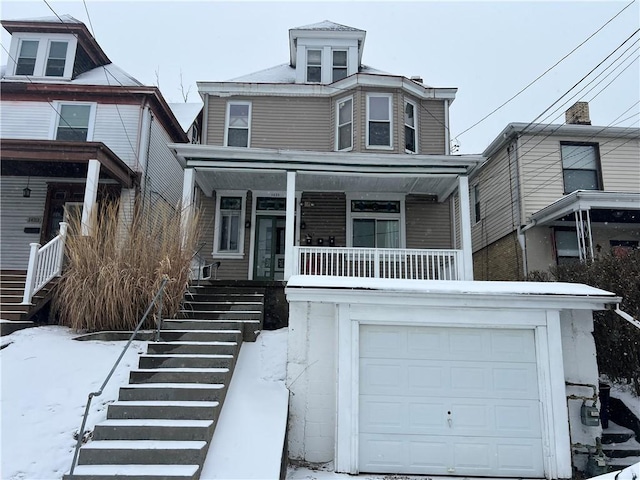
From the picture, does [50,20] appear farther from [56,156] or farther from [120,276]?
[120,276]

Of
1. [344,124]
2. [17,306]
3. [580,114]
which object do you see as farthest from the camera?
[580,114]

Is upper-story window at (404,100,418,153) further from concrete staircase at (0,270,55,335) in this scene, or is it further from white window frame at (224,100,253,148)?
concrete staircase at (0,270,55,335)

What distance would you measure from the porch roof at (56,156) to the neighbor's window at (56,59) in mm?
3619

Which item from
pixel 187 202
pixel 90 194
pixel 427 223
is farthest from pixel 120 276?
pixel 427 223

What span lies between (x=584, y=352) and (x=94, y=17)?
13685mm

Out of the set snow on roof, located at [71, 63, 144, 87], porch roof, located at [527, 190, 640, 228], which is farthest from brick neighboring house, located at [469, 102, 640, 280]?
snow on roof, located at [71, 63, 144, 87]

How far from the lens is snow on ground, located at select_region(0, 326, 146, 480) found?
4688 millimetres

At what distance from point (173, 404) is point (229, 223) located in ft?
24.1

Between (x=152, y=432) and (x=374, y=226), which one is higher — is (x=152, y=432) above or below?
below

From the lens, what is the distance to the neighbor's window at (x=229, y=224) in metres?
12.1

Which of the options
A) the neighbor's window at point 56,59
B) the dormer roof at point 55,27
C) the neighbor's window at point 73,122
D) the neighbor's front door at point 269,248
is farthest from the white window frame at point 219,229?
the dormer roof at point 55,27

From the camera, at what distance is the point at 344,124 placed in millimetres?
12641

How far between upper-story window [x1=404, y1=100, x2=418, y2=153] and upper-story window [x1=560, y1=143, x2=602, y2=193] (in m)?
4.52

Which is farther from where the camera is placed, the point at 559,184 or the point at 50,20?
the point at 50,20
